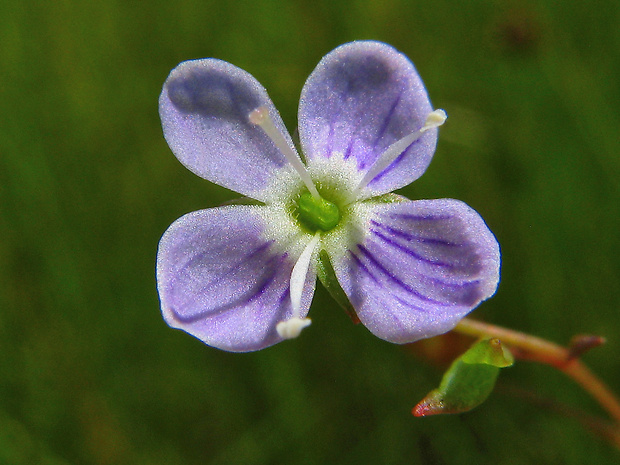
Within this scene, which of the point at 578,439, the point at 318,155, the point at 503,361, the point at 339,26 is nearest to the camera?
the point at 503,361

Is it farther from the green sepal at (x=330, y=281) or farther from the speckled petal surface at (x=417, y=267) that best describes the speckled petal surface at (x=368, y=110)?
the green sepal at (x=330, y=281)

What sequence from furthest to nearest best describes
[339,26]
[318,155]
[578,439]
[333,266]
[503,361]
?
[339,26] → [578,439] → [318,155] → [333,266] → [503,361]

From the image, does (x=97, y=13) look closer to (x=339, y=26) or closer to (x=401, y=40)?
(x=339, y=26)

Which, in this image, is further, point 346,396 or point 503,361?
point 346,396

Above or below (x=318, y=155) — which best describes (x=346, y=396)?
below

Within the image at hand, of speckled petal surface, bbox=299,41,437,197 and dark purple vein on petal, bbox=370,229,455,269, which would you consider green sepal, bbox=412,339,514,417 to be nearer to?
dark purple vein on petal, bbox=370,229,455,269

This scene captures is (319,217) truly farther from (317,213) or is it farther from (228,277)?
(228,277)

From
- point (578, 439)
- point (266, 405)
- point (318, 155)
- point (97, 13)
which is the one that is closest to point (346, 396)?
point (266, 405)

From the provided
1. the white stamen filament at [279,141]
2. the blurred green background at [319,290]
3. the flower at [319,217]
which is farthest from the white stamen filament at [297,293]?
the blurred green background at [319,290]
